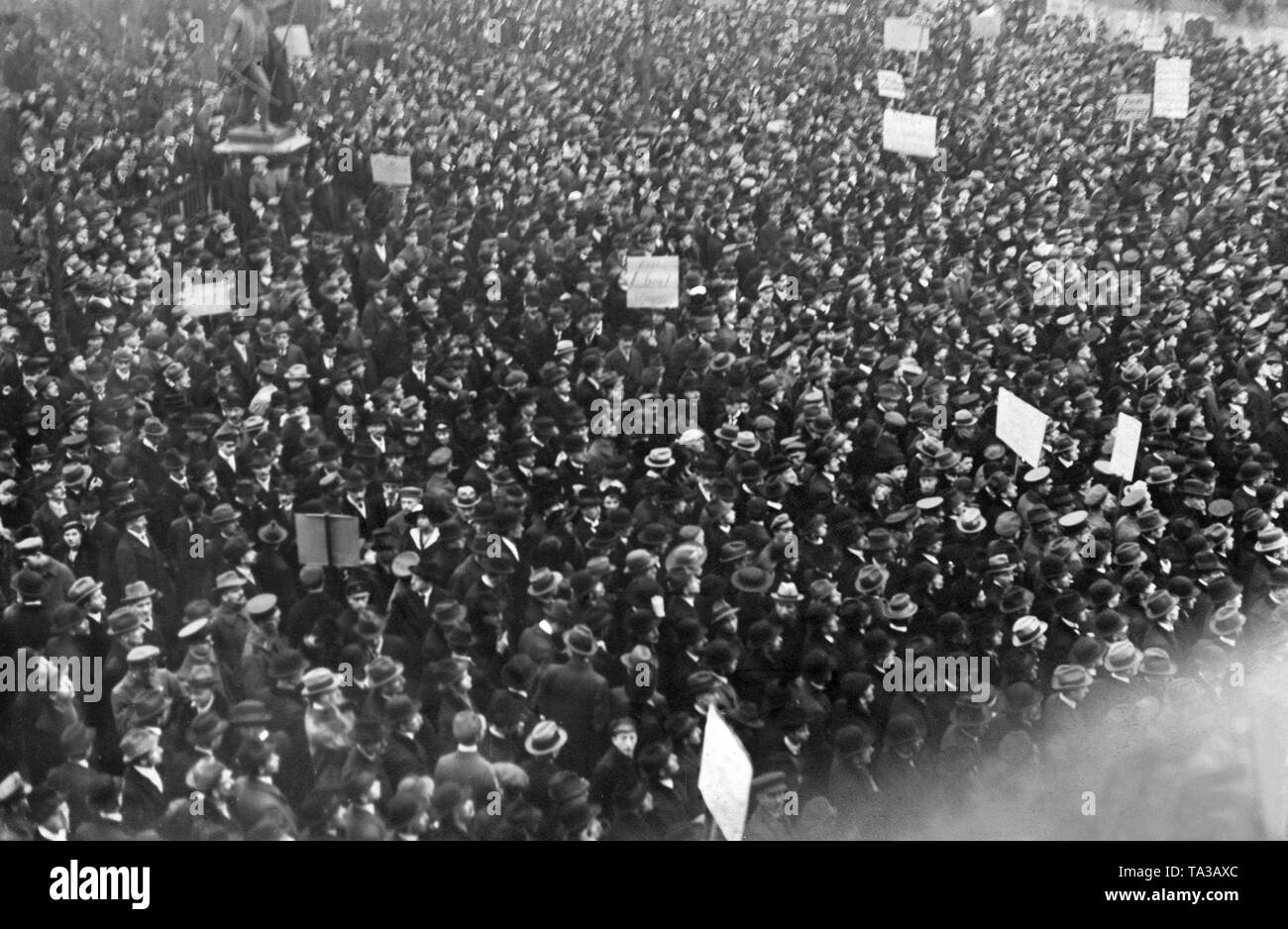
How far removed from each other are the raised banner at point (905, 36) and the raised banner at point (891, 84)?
0.36ft

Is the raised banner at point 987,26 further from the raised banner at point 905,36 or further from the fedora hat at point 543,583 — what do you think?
the fedora hat at point 543,583

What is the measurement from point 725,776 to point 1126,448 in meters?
2.27

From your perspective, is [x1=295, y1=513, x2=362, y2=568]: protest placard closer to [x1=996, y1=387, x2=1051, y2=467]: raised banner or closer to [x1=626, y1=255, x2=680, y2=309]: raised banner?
[x1=626, y1=255, x2=680, y2=309]: raised banner

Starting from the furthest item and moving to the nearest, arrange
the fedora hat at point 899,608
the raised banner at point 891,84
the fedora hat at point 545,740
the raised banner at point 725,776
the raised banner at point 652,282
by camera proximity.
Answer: the raised banner at point 891,84
the raised banner at point 652,282
the fedora hat at point 899,608
the fedora hat at point 545,740
the raised banner at point 725,776

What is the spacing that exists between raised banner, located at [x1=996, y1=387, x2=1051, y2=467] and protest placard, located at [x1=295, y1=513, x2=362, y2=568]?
2.78 meters

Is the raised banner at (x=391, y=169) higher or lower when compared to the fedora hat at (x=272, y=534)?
higher

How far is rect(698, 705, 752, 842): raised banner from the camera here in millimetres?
5559

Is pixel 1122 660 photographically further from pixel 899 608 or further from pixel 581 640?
pixel 581 640

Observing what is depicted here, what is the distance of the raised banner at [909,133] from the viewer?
→ 251 inches

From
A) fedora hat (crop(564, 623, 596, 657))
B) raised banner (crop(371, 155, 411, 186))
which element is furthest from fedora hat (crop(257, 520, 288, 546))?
raised banner (crop(371, 155, 411, 186))

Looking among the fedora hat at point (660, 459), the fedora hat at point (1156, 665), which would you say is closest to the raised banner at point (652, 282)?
the fedora hat at point (660, 459)
